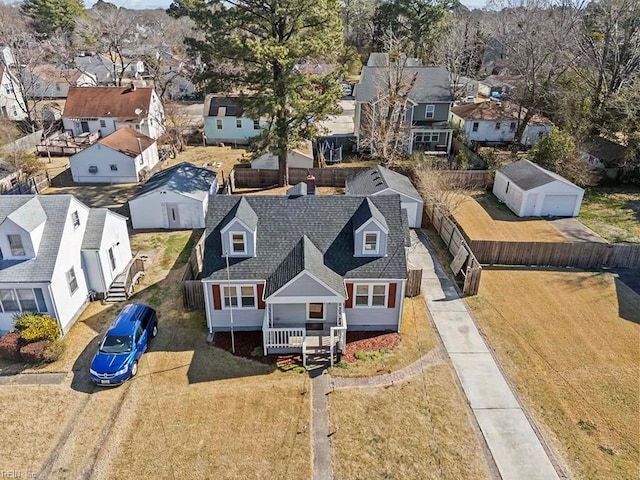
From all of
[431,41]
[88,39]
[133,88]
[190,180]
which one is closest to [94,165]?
[190,180]

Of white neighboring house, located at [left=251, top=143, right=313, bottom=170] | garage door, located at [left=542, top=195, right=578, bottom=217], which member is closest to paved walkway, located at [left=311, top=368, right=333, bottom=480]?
garage door, located at [left=542, top=195, right=578, bottom=217]

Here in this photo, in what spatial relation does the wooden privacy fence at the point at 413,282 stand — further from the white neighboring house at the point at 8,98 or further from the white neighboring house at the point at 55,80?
the white neighboring house at the point at 55,80

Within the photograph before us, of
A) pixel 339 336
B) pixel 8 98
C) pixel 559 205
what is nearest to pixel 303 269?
pixel 339 336

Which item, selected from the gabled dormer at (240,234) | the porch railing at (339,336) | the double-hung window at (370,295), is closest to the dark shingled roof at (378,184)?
the double-hung window at (370,295)

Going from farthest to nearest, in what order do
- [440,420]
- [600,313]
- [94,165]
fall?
[94,165] < [600,313] < [440,420]

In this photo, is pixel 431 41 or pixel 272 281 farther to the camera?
pixel 431 41

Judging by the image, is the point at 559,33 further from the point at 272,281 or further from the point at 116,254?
the point at 116,254

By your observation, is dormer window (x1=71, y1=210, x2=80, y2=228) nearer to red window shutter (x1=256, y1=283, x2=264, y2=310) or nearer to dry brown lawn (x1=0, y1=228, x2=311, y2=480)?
dry brown lawn (x1=0, y1=228, x2=311, y2=480)
